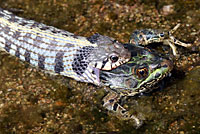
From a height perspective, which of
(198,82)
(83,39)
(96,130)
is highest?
(83,39)

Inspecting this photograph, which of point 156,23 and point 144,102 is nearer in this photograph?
point 144,102

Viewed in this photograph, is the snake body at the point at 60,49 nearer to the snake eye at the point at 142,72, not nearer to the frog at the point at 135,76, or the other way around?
the frog at the point at 135,76

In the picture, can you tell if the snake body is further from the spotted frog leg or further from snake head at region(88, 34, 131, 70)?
the spotted frog leg

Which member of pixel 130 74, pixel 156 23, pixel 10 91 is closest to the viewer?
pixel 130 74

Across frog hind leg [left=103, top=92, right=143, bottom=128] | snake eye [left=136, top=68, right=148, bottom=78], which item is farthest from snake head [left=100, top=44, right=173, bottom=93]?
frog hind leg [left=103, top=92, right=143, bottom=128]

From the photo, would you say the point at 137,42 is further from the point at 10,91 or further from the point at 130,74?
the point at 10,91

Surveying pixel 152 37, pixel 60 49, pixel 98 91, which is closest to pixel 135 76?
pixel 98 91

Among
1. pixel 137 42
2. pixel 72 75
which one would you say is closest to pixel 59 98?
pixel 72 75
